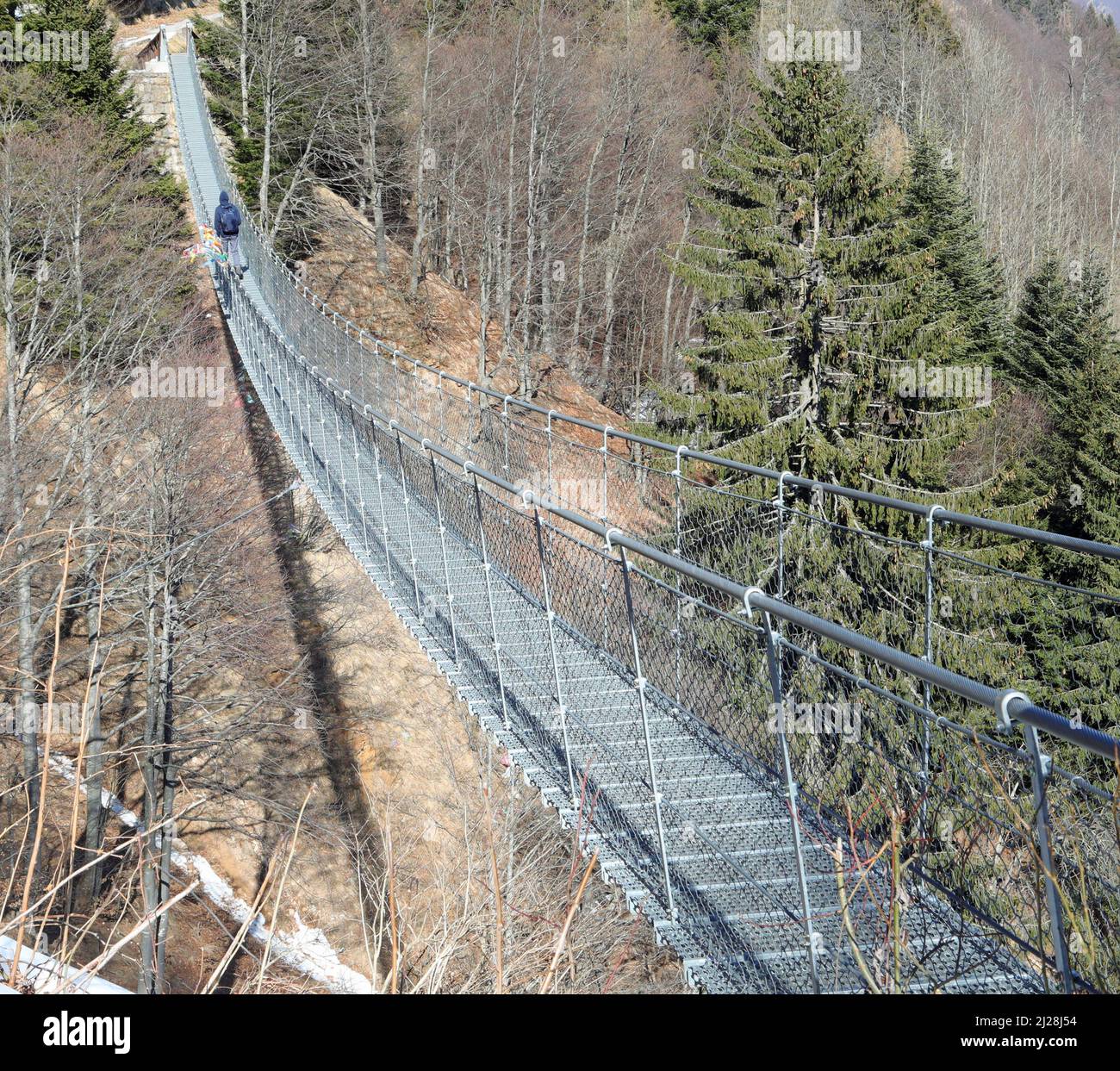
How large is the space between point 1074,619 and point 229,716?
35.6 feet

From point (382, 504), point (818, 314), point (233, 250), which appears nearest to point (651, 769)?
point (382, 504)

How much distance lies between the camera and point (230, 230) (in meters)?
14.5

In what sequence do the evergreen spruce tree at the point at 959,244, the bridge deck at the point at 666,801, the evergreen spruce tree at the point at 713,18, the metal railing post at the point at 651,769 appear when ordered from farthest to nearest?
1. the evergreen spruce tree at the point at 713,18
2. the evergreen spruce tree at the point at 959,244
3. the metal railing post at the point at 651,769
4. the bridge deck at the point at 666,801

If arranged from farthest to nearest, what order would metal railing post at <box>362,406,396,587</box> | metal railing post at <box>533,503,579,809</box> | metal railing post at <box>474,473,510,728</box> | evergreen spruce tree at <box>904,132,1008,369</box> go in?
evergreen spruce tree at <box>904,132,1008,369</box>
metal railing post at <box>362,406,396,587</box>
metal railing post at <box>474,473,510,728</box>
metal railing post at <box>533,503,579,809</box>

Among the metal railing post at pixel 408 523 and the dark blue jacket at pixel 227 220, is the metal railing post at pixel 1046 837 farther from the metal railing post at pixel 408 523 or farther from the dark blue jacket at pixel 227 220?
the dark blue jacket at pixel 227 220

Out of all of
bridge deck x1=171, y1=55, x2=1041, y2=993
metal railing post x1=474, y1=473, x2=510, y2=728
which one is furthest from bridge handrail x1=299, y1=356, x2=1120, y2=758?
metal railing post x1=474, y1=473, x2=510, y2=728

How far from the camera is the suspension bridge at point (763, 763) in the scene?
1809 mm

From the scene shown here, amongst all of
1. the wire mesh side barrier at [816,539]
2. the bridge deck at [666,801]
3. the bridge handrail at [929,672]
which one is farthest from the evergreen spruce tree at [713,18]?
the bridge handrail at [929,672]

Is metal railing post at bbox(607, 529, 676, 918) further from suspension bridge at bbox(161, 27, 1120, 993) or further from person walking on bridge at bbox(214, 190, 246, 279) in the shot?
person walking on bridge at bbox(214, 190, 246, 279)

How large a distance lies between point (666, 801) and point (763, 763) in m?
0.32

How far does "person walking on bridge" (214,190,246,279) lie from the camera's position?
14375 mm

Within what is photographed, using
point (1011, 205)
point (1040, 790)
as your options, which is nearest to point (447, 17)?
point (1011, 205)

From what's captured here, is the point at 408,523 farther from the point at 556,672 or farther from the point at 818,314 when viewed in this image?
the point at 818,314
